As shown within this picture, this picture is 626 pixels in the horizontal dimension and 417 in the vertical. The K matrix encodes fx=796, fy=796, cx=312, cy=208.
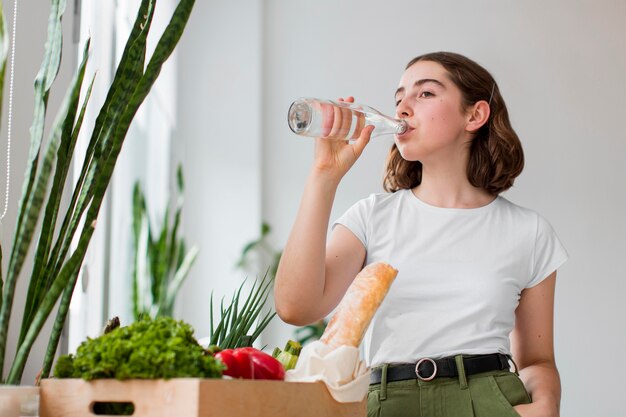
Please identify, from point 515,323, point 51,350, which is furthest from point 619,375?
point 51,350

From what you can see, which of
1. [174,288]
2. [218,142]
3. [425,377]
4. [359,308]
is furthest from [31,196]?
[218,142]

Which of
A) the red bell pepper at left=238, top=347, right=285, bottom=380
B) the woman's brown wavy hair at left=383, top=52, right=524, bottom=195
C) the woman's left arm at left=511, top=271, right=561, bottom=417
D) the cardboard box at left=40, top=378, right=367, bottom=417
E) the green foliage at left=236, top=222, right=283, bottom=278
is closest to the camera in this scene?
the cardboard box at left=40, top=378, right=367, bottom=417

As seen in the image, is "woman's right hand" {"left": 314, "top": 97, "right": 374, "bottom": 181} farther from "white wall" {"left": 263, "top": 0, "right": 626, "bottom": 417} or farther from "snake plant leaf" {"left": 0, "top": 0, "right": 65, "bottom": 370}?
"white wall" {"left": 263, "top": 0, "right": 626, "bottom": 417}

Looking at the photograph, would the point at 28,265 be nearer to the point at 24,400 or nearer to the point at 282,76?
the point at 24,400

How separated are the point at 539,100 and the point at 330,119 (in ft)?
9.21

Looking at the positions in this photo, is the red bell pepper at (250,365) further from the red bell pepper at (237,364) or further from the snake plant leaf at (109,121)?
the snake plant leaf at (109,121)

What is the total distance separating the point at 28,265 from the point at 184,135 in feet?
9.54

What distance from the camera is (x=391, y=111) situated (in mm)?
4176

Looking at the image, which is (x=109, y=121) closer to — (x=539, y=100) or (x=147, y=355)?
(x=147, y=355)

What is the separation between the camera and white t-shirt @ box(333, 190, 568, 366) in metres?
1.71

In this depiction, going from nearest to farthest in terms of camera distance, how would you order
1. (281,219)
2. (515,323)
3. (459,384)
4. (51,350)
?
(51,350) < (459,384) < (515,323) < (281,219)

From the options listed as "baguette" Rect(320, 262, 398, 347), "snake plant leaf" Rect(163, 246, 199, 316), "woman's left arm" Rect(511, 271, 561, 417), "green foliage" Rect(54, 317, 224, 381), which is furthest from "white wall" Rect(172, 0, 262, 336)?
"green foliage" Rect(54, 317, 224, 381)

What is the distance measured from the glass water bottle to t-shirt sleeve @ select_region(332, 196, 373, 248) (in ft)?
0.71

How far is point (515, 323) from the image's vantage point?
76.5 inches
